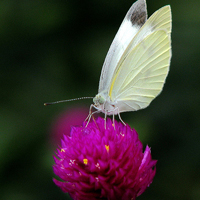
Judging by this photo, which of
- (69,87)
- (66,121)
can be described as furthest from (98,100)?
(69,87)

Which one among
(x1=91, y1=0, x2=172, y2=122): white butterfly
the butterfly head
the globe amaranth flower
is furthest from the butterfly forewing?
the globe amaranth flower

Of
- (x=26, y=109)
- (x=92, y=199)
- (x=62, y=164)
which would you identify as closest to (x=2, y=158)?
(x=26, y=109)

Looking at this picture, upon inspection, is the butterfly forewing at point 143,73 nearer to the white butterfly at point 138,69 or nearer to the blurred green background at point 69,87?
the white butterfly at point 138,69

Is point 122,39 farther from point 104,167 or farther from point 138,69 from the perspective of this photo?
point 104,167

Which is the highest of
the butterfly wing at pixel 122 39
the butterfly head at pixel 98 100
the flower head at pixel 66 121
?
the butterfly wing at pixel 122 39

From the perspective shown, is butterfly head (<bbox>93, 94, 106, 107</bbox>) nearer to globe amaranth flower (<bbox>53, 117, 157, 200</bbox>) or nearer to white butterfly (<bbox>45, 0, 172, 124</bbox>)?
white butterfly (<bbox>45, 0, 172, 124</bbox>)

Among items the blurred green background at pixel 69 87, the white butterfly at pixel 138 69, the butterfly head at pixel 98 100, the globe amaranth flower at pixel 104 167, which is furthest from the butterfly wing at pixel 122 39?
the blurred green background at pixel 69 87
